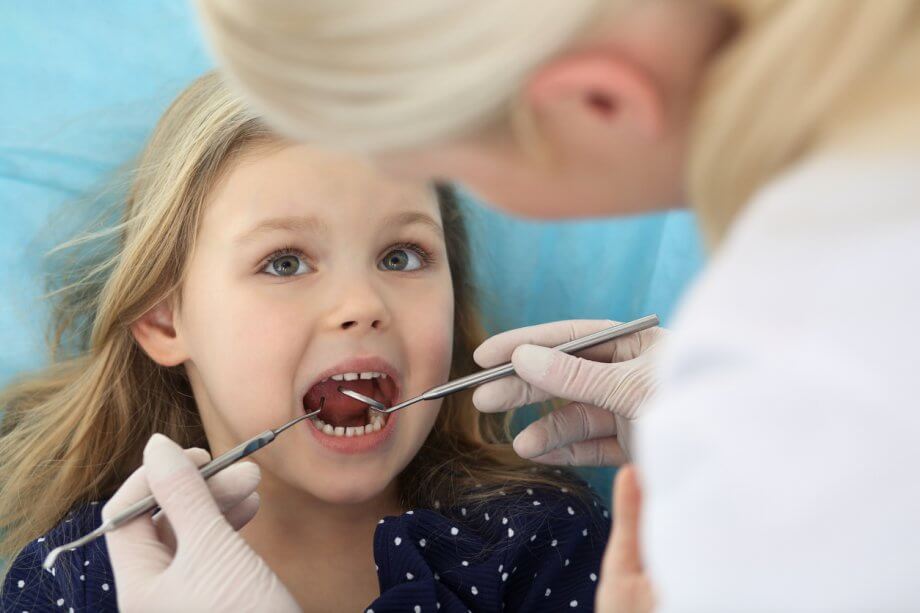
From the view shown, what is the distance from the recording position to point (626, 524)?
944mm

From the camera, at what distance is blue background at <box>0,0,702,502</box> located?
71.2 inches

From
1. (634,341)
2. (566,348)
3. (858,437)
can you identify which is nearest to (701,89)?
(858,437)

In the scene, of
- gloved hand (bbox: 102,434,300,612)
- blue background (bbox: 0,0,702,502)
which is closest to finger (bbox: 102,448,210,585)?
gloved hand (bbox: 102,434,300,612)

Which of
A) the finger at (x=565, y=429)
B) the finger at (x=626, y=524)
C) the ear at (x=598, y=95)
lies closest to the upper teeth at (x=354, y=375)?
the finger at (x=565, y=429)

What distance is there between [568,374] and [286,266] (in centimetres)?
41

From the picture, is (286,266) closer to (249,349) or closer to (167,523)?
(249,349)

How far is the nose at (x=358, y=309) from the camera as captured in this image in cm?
134

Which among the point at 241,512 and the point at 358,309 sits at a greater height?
the point at 358,309

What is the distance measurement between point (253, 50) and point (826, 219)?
0.45m

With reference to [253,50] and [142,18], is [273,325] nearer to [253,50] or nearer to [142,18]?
[253,50]

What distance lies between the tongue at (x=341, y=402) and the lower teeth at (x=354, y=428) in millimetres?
23

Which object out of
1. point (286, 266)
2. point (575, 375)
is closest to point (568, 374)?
point (575, 375)

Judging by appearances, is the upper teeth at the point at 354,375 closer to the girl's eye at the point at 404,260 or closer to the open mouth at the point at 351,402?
the open mouth at the point at 351,402

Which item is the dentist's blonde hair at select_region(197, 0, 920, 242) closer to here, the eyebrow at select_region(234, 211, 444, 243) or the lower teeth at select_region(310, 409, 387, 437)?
the eyebrow at select_region(234, 211, 444, 243)
